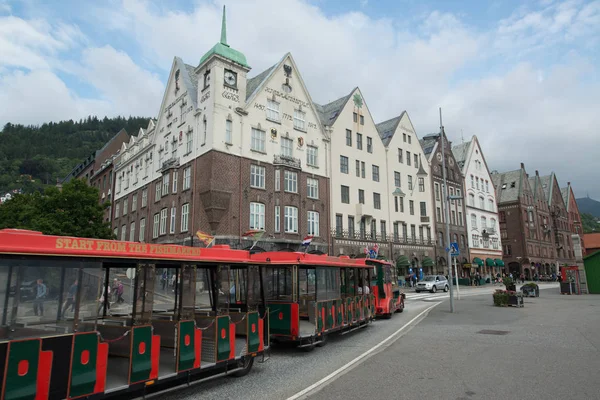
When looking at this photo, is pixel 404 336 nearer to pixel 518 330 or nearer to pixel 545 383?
pixel 518 330

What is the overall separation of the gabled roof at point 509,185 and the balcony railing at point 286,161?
173ft

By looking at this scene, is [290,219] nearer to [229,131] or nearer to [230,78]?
[229,131]

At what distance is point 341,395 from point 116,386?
366cm

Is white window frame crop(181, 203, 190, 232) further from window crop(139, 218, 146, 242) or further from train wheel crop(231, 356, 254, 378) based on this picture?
Answer: train wheel crop(231, 356, 254, 378)

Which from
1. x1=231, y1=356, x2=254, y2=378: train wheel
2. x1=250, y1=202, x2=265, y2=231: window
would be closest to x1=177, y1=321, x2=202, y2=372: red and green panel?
x1=231, y1=356, x2=254, y2=378: train wheel

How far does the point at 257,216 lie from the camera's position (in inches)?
1226

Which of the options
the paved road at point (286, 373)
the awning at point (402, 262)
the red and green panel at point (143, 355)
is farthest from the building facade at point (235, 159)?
the red and green panel at point (143, 355)

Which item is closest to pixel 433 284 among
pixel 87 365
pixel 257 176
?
pixel 257 176

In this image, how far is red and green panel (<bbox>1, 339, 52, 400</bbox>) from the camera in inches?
188

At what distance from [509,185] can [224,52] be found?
6287 cm

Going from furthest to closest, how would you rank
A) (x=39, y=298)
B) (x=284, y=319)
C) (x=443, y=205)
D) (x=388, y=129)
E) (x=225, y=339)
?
(x=443, y=205) < (x=388, y=129) < (x=284, y=319) < (x=225, y=339) < (x=39, y=298)

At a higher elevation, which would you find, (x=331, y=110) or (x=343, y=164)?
(x=331, y=110)

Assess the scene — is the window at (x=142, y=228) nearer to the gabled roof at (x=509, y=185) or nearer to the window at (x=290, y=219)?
the window at (x=290, y=219)

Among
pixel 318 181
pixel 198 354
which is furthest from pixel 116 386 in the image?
pixel 318 181
